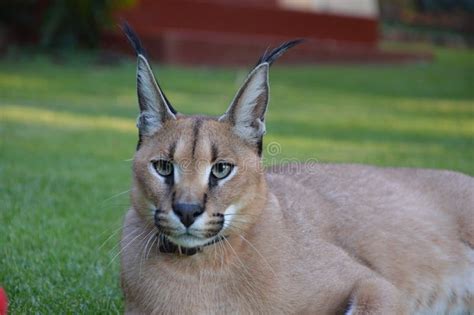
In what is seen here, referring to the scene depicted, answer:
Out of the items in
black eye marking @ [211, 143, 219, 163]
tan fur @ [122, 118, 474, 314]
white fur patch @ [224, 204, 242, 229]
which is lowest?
tan fur @ [122, 118, 474, 314]

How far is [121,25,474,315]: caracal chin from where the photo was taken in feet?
13.7

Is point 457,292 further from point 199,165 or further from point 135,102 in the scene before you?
point 135,102

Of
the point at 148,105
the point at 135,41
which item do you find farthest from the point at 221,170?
the point at 135,41

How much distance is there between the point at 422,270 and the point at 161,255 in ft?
5.25

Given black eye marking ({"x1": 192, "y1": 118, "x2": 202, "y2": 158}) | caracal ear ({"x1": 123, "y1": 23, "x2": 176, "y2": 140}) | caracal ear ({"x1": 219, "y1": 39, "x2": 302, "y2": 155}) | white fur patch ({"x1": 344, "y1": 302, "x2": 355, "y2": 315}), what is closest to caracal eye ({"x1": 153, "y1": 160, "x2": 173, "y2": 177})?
black eye marking ({"x1": 192, "y1": 118, "x2": 202, "y2": 158})

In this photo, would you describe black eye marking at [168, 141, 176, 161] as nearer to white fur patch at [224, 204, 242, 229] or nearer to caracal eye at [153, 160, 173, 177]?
caracal eye at [153, 160, 173, 177]

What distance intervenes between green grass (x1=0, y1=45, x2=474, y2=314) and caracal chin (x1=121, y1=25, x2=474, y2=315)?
1038mm

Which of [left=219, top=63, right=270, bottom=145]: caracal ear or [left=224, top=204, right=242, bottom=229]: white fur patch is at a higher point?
[left=219, top=63, right=270, bottom=145]: caracal ear

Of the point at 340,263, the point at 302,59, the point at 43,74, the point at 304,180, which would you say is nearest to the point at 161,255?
the point at 340,263

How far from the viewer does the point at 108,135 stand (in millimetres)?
11953

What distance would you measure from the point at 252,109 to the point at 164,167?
54 cm

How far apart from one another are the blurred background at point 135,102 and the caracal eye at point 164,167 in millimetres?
1126

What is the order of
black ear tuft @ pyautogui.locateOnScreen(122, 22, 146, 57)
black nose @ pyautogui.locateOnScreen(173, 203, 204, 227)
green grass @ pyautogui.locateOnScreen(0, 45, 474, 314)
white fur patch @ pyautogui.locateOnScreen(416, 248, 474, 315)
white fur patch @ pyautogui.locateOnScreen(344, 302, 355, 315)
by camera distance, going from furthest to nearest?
green grass @ pyautogui.locateOnScreen(0, 45, 474, 314), white fur patch @ pyautogui.locateOnScreen(416, 248, 474, 315), white fur patch @ pyautogui.locateOnScreen(344, 302, 355, 315), black ear tuft @ pyautogui.locateOnScreen(122, 22, 146, 57), black nose @ pyautogui.locateOnScreen(173, 203, 204, 227)

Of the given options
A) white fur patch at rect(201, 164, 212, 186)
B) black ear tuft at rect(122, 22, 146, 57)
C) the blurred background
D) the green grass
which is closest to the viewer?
white fur patch at rect(201, 164, 212, 186)
